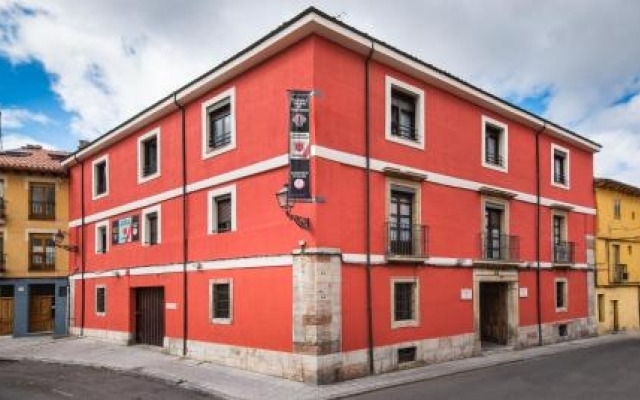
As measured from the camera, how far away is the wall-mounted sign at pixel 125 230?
70.7 ft

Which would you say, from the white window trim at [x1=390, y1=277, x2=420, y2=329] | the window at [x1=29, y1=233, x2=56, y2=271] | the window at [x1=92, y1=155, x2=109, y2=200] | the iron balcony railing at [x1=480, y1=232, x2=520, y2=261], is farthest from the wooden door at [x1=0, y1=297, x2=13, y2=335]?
the iron balcony railing at [x1=480, y1=232, x2=520, y2=261]

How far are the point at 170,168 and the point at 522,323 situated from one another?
13.8 m

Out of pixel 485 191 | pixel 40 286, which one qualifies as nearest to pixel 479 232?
pixel 485 191

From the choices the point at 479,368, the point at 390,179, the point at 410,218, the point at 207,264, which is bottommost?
the point at 479,368

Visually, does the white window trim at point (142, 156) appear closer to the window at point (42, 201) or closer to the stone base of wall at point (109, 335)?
the stone base of wall at point (109, 335)

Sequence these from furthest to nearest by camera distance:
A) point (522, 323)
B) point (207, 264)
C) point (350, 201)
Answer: point (522, 323), point (207, 264), point (350, 201)

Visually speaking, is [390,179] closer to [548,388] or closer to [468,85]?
[468,85]

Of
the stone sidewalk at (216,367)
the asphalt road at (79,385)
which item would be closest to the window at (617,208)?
the stone sidewalk at (216,367)

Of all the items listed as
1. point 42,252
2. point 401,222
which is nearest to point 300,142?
point 401,222

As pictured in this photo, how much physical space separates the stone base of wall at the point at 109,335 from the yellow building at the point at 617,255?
20.8 m

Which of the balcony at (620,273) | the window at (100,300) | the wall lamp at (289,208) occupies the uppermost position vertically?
the wall lamp at (289,208)

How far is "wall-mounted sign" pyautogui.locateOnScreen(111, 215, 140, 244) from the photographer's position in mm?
21547

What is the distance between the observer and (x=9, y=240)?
2694 cm

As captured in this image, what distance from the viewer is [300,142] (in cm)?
1373
